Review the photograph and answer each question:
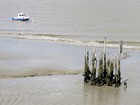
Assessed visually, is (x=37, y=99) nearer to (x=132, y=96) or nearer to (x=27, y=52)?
(x=132, y=96)

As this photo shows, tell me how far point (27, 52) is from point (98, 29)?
2380 cm

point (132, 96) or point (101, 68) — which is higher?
point (101, 68)

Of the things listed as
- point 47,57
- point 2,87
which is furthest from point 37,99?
point 47,57

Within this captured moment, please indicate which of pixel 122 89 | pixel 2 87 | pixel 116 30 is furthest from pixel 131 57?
pixel 116 30

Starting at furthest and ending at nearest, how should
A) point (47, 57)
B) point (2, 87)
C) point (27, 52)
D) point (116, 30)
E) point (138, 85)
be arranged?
point (116, 30) < point (27, 52) < point (47, 57) < point (138, 85) < point (2, 87)

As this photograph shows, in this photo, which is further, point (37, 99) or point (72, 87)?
point (72, 87)

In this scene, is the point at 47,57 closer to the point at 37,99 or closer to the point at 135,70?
the point at 135,70

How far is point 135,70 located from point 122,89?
5.04 m

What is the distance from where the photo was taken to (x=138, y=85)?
19.3m

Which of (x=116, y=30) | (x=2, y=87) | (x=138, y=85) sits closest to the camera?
(x=2, y=87)

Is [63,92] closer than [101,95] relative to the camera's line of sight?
No

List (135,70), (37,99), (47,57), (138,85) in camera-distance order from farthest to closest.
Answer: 1. (47,57)
2. (135,70)
3. (138,85)
4. (37,99)

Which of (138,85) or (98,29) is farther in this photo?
(98,29)

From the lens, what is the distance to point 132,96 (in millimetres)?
17109
